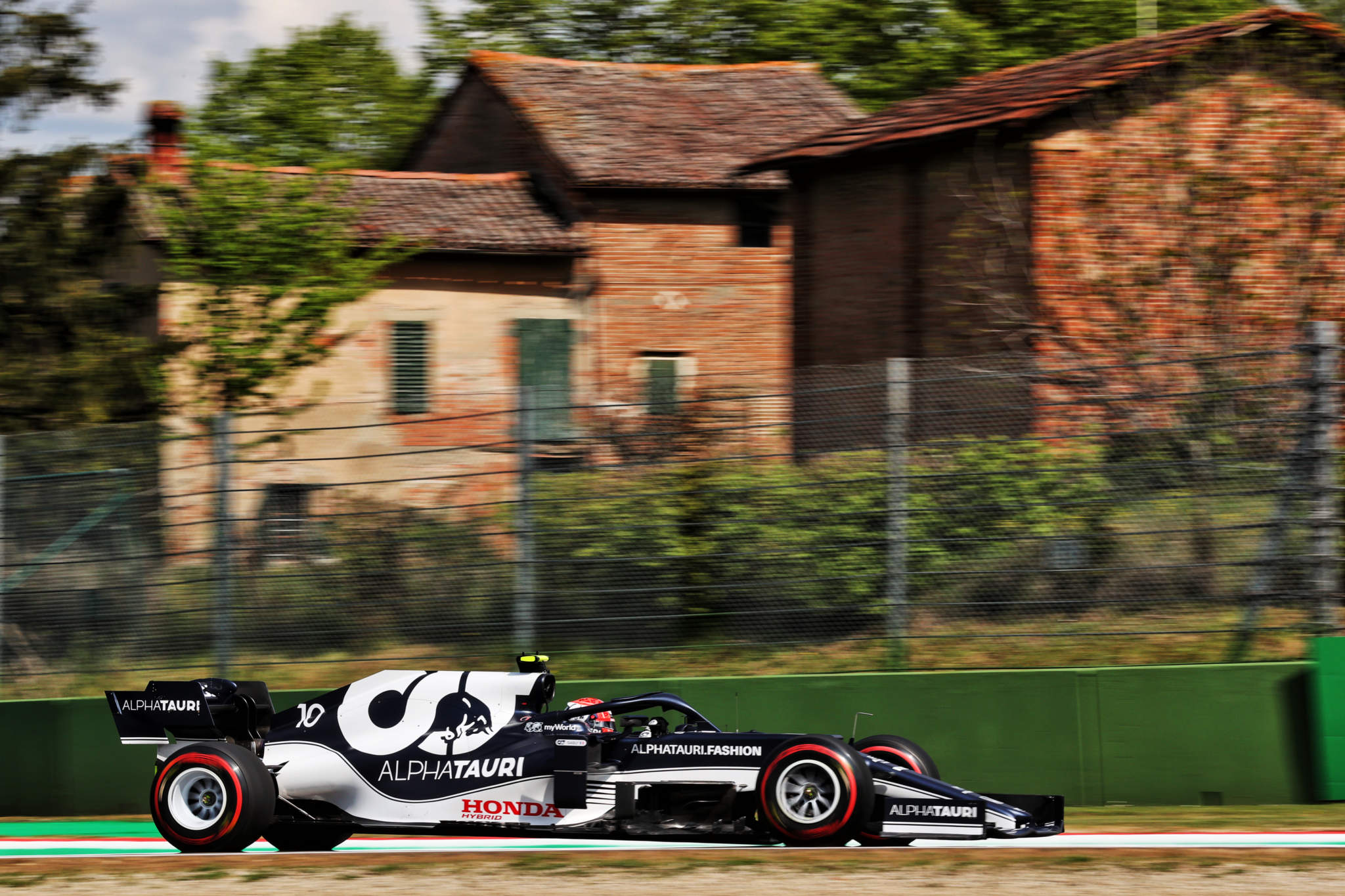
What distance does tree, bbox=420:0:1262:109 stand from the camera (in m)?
40.2

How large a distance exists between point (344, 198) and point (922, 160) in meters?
9.86

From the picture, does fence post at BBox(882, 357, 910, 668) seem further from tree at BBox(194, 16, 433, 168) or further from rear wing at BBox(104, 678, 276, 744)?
tree at BBox(194, 16, 433, 168)

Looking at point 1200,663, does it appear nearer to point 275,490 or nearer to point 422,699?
point 422,699

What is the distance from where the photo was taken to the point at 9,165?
17.1m

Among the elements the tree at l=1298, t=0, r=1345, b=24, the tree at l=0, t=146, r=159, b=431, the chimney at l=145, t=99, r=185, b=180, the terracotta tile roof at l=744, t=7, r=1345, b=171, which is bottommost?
the tree at l=0, t=146, r=159, b=431

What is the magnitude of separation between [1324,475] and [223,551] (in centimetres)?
764

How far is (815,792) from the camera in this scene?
7676 millimetres

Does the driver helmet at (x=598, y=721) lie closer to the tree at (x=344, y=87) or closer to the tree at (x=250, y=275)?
the tree at (x=250, y=275)

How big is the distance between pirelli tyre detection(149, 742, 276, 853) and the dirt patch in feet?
0.72

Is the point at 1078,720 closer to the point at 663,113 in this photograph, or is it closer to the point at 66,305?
the point at 66,305

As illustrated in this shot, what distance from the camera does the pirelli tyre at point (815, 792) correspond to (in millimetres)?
7602

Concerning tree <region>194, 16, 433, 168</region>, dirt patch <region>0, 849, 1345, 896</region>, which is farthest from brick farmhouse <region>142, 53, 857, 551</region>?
dirt patch <region>0, 849, 1345, 896</region>

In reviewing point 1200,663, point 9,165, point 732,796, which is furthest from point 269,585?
point 9,165

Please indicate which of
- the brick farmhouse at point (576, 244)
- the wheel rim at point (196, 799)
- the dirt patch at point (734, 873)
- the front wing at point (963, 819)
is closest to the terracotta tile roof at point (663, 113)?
the brick farmhouse at point (576, 244)
